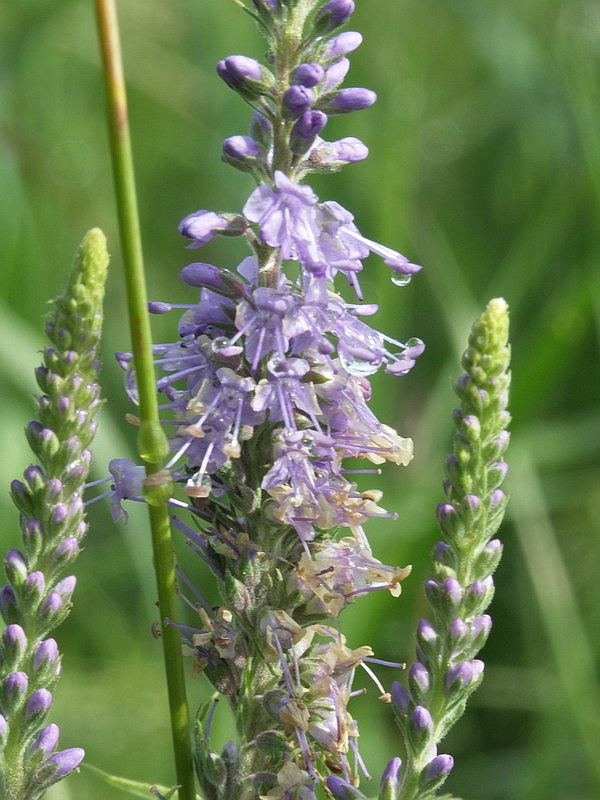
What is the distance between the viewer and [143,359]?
60.7 inches

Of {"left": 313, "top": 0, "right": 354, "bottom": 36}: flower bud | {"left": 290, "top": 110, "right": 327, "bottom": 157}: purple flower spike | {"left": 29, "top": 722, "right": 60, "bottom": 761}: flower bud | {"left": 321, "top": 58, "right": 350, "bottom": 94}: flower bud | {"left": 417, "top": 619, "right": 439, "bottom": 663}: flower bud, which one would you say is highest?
A: {"left": 313, "top": 0, "right": 354, "bottom": 36}: flower bud

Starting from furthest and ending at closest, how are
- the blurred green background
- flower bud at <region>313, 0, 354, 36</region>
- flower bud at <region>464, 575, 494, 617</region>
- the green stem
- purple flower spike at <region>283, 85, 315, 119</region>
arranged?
the blurred green background < flower bud at <region>464, 575, 494, 617</region> < flower bud at <region>313, 0, 354, 36</region> < purple flower spike at <region>283, 85, 315, 119</region> < the green stem

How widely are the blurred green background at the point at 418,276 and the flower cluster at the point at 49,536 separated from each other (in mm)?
1762

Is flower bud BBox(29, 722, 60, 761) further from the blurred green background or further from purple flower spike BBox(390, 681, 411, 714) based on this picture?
the blurred green background

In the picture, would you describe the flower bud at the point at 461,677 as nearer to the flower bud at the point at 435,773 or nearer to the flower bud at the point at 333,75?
the flower bud at the point at 435,773

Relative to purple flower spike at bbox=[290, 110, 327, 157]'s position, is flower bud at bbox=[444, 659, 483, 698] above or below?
below

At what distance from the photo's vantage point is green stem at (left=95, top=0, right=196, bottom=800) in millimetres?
1443

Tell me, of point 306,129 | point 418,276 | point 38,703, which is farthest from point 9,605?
point 418,276

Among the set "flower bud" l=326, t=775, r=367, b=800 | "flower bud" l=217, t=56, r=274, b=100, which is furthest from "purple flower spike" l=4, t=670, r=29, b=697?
"flower bud" l=217, t=56, r=274, b=100

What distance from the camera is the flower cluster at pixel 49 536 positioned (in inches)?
65.1

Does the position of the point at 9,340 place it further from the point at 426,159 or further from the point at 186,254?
the point at 426,159

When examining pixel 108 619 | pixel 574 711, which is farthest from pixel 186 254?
pixel 574 711

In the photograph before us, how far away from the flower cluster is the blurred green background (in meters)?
1.76

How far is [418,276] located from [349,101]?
14.1 ft
